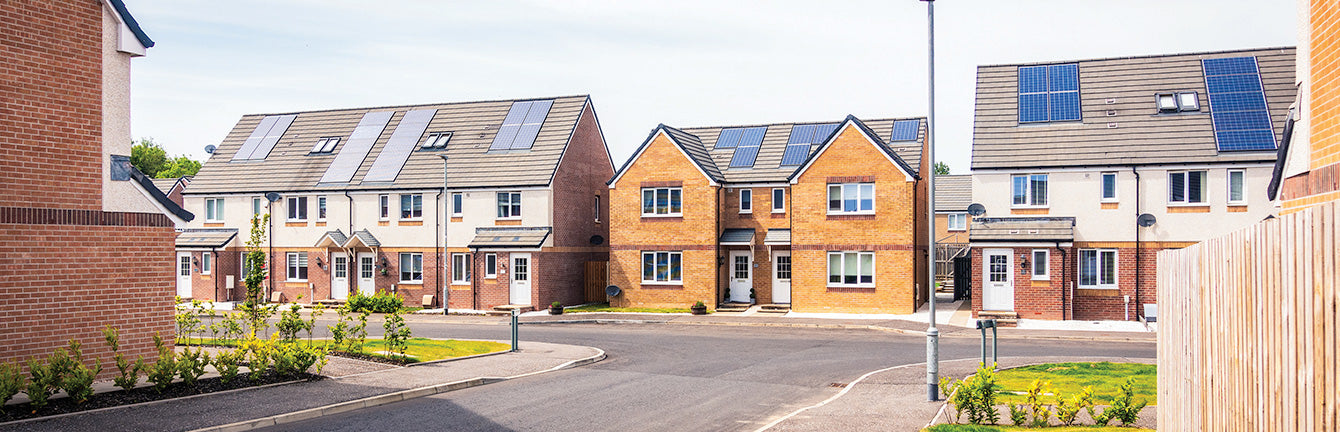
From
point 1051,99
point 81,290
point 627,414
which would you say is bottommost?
point 627,414

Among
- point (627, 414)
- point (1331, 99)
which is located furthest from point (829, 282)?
point (1331, 99)

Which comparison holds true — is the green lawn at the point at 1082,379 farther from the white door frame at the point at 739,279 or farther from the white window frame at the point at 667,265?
the white window frame at the point at 667,265

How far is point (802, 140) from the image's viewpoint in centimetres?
4084

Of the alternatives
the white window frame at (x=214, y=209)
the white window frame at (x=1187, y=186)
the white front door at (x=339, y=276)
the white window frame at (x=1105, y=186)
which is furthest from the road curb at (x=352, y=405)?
the white window frame at (x=214, y=209)

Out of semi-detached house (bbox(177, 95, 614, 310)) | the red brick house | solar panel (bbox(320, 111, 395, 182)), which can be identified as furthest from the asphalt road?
solar panel (bbox(320, 111, 395, 182))

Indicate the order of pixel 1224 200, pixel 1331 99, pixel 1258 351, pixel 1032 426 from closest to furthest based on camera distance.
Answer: pixel 1258 351 < pixel 1331 99 < pixel 1032 426 < pixel 1224 200

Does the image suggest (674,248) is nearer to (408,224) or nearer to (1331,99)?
(408,224)

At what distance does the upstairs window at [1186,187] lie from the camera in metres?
31.3

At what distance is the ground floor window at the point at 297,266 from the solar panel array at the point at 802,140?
71.6 feet

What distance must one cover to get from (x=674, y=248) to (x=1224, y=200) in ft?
63.0

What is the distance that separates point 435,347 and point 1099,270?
21.8 metres

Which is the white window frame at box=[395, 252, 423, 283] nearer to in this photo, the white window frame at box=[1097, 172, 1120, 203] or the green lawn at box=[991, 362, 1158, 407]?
the white window frame at box=[1097, 172, 1120, 203]

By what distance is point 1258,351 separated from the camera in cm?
561

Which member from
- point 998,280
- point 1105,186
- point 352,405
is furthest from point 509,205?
point 352,405
